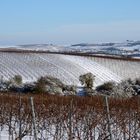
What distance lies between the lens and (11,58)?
4116cm

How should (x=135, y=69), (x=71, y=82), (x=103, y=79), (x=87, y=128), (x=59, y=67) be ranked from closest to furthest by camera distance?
(x=87, y=128)
(x=71, y=82)
(x=103, y=79)
(x=59, y=67)
(x=135, y=69)

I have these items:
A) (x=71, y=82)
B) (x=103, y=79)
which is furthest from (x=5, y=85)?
(x=103, y=79)

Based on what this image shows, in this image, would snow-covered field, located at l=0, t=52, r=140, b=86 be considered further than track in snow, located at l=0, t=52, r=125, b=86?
Yes

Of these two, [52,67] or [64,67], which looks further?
[64,67]

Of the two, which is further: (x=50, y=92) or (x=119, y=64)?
(x=119, y=64)

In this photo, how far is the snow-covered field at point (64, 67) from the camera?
36.3m

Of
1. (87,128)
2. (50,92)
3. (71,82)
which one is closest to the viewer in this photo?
(87,128)

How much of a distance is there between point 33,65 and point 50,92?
38.1 feet

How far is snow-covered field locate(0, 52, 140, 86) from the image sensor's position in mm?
36312

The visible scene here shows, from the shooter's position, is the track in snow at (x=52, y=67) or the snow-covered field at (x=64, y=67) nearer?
the track in snow at (x=52, y=67)

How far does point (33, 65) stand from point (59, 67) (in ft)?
6.56

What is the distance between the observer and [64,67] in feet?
129

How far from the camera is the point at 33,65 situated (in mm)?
39344

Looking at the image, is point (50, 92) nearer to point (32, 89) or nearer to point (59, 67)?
point (32, 89)
